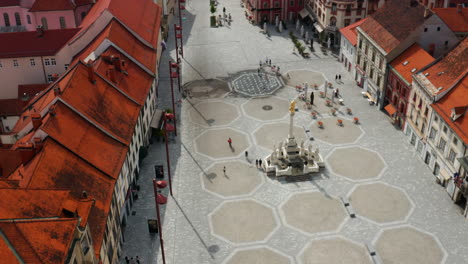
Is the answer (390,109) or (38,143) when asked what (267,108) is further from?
(38,143)

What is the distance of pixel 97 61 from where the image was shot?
80500 mm

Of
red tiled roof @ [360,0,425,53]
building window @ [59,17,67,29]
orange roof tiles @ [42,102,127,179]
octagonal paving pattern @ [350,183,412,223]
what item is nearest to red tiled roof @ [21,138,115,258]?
orange roof tiles @ [42,102,127,179]

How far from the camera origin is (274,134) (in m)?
87.0

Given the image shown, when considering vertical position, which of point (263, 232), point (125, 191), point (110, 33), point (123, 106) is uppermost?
point (110, 33)

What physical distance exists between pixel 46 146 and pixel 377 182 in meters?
46.0

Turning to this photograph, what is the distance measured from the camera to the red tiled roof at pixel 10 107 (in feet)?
278

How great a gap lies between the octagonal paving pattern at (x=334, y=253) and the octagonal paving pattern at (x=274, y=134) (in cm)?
2348

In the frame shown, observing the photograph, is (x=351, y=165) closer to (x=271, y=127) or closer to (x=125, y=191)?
(x=271, y=127)

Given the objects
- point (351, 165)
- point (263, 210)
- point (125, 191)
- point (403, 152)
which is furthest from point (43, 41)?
point (403, 152)

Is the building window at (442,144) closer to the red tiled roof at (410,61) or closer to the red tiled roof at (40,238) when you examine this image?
the red tiled roof at (410,61)

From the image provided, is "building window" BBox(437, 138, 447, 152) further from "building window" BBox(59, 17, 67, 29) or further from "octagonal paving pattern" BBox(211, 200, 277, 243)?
"building window" BBox(59, 17, 67, 29)

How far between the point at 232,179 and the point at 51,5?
6026 centimetres

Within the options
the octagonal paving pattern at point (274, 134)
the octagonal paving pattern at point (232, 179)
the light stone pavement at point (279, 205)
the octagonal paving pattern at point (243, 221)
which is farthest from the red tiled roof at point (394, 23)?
the octagonal paving pattern at point (243, 221)

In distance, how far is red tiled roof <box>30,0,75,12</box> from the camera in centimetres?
10775
